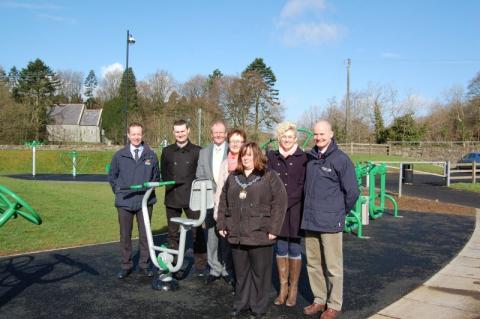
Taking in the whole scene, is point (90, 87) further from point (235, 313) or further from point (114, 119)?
point (235, 313)

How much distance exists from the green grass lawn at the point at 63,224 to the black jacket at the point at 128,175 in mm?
2631

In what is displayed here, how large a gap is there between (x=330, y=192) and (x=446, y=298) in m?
1.93

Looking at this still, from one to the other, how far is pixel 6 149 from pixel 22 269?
3568 cm

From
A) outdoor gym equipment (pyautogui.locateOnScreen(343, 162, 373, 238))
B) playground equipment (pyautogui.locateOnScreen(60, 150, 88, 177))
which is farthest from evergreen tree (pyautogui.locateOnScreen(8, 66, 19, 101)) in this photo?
outdoor gym equipment (pyautogui.locateOnScreen(343, 162, 373, 238))

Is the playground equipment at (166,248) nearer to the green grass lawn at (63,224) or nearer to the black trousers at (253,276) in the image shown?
the black trousers at (253,276)

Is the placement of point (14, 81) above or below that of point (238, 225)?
above

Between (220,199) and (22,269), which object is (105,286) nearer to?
(22,269)

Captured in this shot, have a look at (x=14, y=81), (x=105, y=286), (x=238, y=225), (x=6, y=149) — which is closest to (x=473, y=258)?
(x=238, y=225)

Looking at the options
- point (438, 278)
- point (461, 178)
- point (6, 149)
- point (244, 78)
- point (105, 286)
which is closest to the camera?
point (105, 286)

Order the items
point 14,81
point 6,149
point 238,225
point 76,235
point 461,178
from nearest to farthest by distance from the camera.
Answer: point 238,225 < point 76,235 < point 461,178 < point 6,149 < point 14,81

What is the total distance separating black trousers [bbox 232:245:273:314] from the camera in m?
4.16

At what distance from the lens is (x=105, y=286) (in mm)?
5113

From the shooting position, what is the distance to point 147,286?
5.13m

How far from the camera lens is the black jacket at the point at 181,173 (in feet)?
17.6
